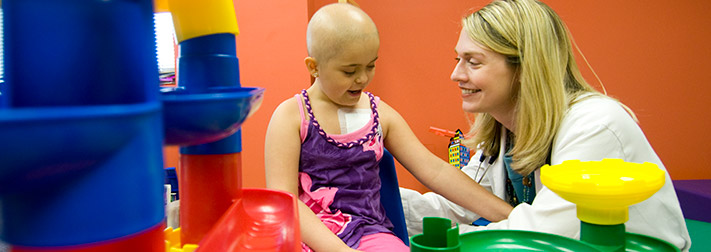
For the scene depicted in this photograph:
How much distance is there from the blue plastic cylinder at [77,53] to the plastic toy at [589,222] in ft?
0.76

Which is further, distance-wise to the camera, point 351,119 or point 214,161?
point 351,119

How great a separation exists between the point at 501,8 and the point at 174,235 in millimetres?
936

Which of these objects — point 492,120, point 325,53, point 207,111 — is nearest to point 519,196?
point 492,120

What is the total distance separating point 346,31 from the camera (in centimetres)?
101

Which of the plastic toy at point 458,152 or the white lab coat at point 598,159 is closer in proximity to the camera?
the white lab coat at point 598,159

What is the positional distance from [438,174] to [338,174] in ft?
0.87

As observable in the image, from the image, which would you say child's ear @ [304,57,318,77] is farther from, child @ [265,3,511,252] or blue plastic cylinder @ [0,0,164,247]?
blue plastic cylinder @ [0,0,164,247]

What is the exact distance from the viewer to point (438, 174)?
3.86ft

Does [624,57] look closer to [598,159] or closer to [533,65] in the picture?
[533,65]

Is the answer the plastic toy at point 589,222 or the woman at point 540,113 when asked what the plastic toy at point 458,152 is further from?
the plastic toy at point 589,222

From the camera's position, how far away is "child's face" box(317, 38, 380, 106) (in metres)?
1.01

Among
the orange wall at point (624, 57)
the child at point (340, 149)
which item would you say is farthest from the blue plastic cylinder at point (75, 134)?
the orange wall at point (624, 57)

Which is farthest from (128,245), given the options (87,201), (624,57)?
(624,57)

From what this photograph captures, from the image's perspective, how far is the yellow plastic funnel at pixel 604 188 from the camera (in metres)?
0.39
